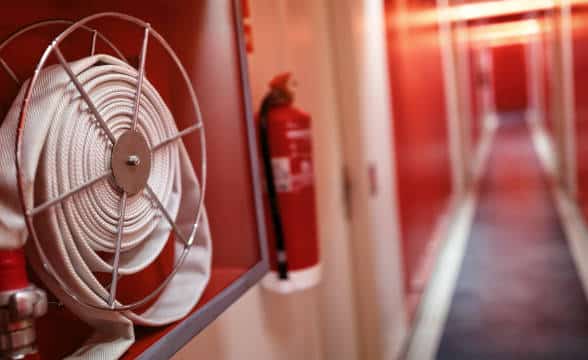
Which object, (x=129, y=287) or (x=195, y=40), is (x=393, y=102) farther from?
(x=129, y=287)

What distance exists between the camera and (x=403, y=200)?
3.28 m

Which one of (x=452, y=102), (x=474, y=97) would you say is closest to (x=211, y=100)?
(x=452, y=102)

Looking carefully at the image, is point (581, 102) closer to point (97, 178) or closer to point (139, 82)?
point (139, 82)

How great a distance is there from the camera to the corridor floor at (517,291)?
284 cm

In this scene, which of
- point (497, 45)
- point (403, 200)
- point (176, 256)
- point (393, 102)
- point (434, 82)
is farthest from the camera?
point (497, 45)

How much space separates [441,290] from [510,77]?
44.8 ft

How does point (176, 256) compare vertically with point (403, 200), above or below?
above

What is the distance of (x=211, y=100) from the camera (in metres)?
1.11

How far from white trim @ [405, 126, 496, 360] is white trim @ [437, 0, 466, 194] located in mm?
374

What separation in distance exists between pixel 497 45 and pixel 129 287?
16.3 meters

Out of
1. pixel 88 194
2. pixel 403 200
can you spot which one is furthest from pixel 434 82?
pixel 88 194

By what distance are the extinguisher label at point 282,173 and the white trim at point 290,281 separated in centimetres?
22

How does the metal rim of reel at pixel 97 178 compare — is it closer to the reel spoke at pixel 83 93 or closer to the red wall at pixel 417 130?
the reel spoke at pixel 83 93

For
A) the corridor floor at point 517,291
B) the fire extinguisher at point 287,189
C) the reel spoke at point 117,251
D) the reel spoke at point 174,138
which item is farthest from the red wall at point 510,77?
the reel spoke at point 117,251
